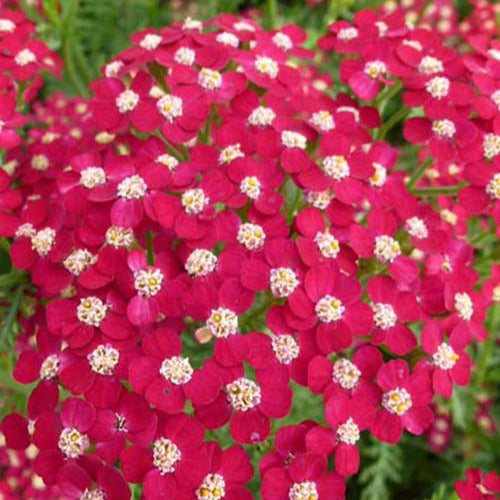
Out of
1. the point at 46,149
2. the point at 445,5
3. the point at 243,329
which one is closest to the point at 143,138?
the point at 46,149

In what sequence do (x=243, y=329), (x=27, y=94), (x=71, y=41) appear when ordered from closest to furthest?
1. (x=243, y=329)
2. (x=27, y=94)
3. (x=71, y=41)

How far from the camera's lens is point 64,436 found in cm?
166

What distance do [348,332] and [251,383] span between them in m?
0.25

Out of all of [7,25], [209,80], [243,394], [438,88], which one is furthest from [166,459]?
[7,25]

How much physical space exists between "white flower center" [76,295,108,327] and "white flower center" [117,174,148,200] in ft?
0.88

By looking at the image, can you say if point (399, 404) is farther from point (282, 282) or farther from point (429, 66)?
point (429, 66)

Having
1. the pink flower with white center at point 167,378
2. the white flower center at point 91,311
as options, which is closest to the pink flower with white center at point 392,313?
the pink flower with white center at point 167,378

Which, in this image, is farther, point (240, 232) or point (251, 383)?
point (240, 232)

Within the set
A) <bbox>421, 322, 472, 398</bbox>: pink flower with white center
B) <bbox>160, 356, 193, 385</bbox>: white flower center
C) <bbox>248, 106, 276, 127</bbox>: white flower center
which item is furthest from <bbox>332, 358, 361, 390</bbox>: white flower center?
<bbox>248, 106, 276, 127</bbox>: white flower center

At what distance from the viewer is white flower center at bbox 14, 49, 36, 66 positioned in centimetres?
227

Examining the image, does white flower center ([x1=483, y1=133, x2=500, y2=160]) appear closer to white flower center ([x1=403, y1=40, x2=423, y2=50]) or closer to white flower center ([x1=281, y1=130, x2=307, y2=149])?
white flower center ([x1=403, y1=40, x2=423, y2=50])

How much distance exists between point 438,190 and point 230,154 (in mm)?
674

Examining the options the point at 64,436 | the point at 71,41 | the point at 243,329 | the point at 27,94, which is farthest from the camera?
the point at 71,41

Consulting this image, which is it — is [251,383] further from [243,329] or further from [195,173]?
[195,173]
